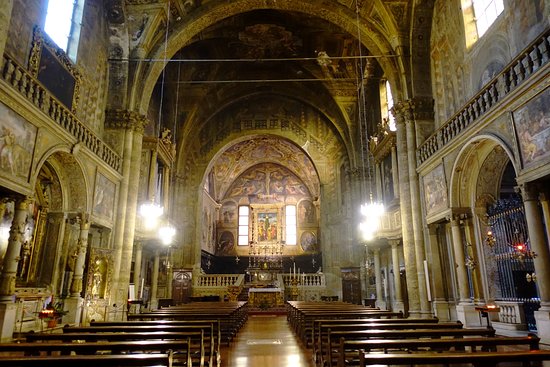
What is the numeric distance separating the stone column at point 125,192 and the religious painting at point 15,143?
208 inches

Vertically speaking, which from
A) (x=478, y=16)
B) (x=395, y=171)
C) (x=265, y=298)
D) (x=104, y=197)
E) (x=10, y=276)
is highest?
(x=478, y=16)

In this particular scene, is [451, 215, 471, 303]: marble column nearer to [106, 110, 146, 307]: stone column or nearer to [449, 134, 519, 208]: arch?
[449, 134, 519, 208]: arch

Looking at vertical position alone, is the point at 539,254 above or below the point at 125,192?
below

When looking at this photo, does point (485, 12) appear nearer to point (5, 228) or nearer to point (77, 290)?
point (77, 290)

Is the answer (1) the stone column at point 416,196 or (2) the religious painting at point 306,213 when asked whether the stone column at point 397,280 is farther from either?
(2) the religious painting at point 306,213

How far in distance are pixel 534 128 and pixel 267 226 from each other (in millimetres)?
28532

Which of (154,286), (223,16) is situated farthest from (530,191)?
(154,286)

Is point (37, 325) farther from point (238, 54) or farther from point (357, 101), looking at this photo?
point (357, 101)

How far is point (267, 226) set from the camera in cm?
3541

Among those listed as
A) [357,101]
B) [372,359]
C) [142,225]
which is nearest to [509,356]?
[372,359]

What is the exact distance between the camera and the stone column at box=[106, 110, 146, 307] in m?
13.8

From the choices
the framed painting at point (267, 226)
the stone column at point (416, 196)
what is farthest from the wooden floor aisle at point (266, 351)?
the framed painting at point (267, 226)

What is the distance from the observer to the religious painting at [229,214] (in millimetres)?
35934

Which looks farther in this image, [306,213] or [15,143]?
[306,213]
